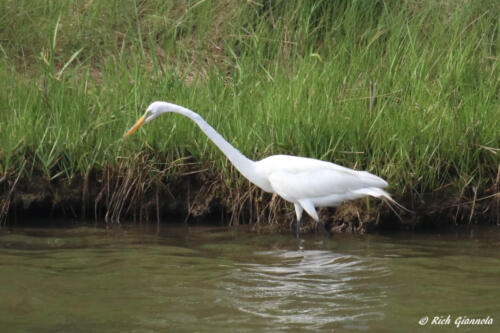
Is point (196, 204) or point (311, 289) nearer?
point (311, 289)

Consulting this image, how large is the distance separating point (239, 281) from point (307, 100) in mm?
2169

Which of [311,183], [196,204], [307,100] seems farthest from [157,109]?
[307,100]

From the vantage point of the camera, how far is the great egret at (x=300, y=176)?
18.7 feet

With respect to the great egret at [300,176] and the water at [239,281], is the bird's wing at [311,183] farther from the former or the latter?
the water at [239,281]

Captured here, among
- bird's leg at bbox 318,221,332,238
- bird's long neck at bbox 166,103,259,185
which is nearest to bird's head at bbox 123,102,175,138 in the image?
bird's long neck at bbox 166,103,259,185

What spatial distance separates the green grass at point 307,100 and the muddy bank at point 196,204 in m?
0.11

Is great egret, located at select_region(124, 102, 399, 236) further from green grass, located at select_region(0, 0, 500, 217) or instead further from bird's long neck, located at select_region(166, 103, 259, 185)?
green grass, located at select_region(0, 0, 500, 217)

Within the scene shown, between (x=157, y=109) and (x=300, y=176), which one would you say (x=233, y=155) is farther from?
(x=157, y=109)

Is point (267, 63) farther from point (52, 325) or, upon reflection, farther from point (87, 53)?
point (52, 325)

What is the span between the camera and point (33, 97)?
6.76 meters

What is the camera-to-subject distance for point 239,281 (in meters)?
4.86

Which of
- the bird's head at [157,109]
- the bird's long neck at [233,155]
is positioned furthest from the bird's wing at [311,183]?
the bird's head at [157,109]

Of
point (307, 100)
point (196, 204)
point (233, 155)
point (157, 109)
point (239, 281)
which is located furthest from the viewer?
point (307, 100)

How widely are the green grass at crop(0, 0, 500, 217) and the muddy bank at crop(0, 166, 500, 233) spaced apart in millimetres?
106
